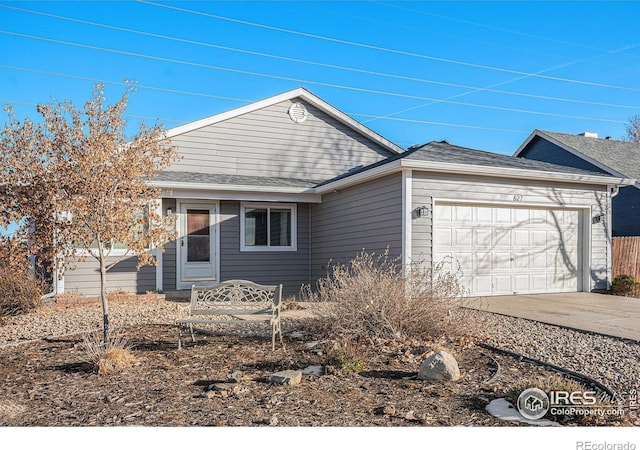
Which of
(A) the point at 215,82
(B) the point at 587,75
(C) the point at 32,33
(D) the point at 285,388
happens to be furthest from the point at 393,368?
(B) the point at 587,75

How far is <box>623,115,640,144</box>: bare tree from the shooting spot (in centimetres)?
3584

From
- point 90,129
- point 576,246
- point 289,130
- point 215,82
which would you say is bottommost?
point 576,246

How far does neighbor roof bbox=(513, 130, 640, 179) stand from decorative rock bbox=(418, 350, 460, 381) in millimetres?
15591

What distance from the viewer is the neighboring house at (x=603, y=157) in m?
18.7

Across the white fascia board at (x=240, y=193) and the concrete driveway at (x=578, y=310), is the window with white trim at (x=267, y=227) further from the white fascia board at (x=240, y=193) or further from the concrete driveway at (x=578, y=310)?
the concrete driveway at (x=578, y=310)

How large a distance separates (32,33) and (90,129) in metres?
11.6

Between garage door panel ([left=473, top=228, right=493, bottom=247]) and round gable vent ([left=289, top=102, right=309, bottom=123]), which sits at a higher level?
round gable vent ([left=289, top=102, right=309, bottom=123])

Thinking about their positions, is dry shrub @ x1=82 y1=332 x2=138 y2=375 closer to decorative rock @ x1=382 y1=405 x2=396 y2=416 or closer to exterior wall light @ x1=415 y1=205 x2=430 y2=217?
decorative rock @ x1=382 y1=405 x2=396 y2=416

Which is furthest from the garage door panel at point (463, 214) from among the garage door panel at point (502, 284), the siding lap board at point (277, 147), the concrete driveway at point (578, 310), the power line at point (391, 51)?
the power line at point (391, 51)

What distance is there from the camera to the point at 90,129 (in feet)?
20.7

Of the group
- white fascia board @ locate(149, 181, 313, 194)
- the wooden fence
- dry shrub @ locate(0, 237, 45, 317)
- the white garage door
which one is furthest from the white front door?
the wooden fence

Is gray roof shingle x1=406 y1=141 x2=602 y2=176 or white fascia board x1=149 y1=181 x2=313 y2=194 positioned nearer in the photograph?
gray roof shingle x1=406 y1=141 x2=602 y2=176

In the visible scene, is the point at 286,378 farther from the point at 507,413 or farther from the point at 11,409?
the point at 11,409

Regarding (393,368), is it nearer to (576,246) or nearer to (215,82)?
(576,246)
